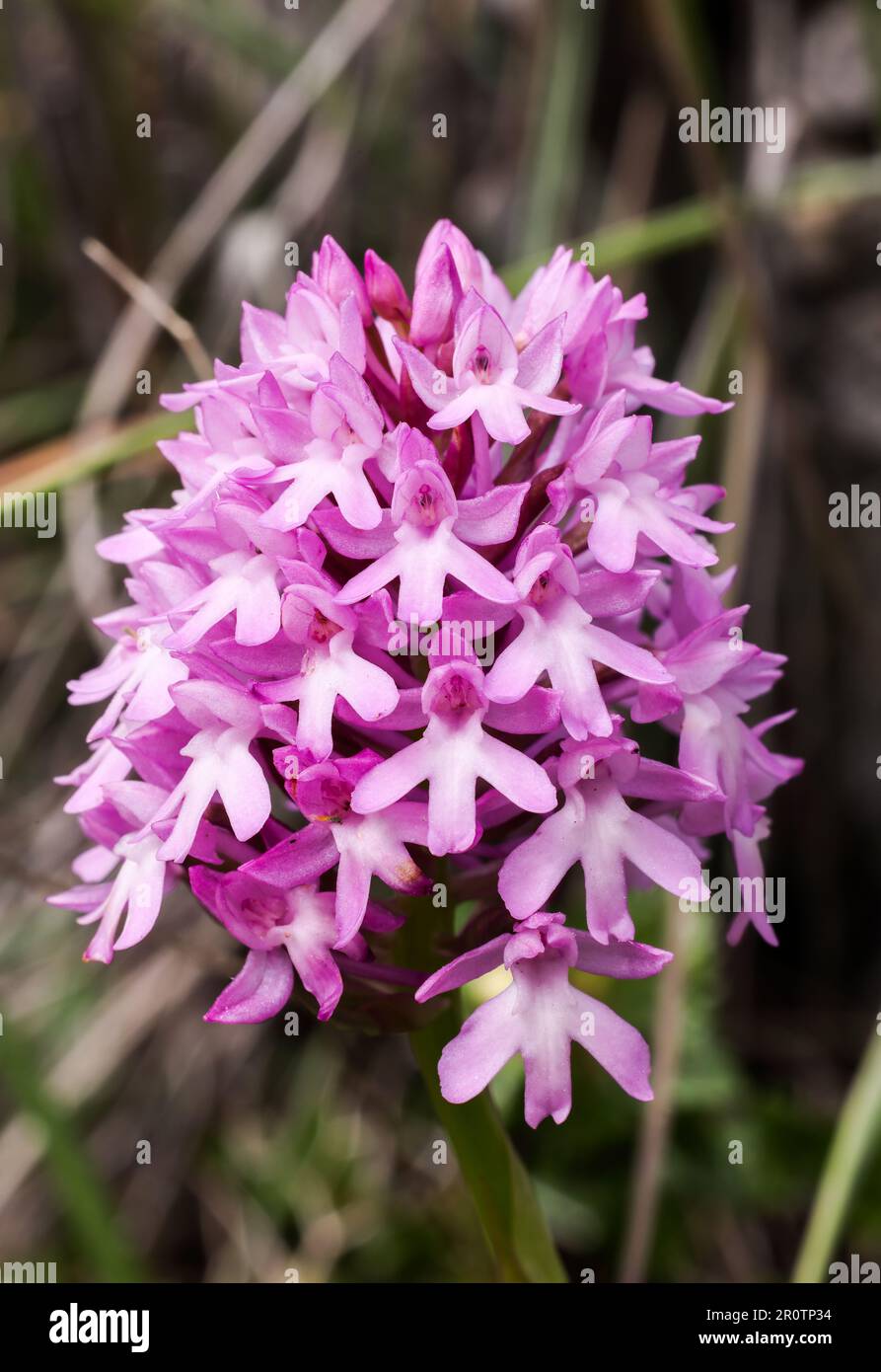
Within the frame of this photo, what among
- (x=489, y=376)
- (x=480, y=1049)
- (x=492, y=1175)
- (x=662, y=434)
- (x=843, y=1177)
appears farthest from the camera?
(x=662, y=434)

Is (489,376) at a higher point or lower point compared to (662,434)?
lower

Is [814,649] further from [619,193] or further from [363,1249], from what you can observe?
[363,1249]

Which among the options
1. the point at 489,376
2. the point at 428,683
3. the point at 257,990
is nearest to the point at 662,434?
the point at 489,376

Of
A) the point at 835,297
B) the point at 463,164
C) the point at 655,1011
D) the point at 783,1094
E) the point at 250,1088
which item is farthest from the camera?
the point at 463,164

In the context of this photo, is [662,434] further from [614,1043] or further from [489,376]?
[614,1043]

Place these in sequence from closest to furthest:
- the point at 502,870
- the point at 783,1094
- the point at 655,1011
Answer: the point at 502,870 → the point at 655,1011 → the point at 783,1094

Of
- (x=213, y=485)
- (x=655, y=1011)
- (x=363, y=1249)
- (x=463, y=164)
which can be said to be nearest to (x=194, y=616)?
(x=213, y=485)

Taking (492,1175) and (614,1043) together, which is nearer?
(614,1043)
